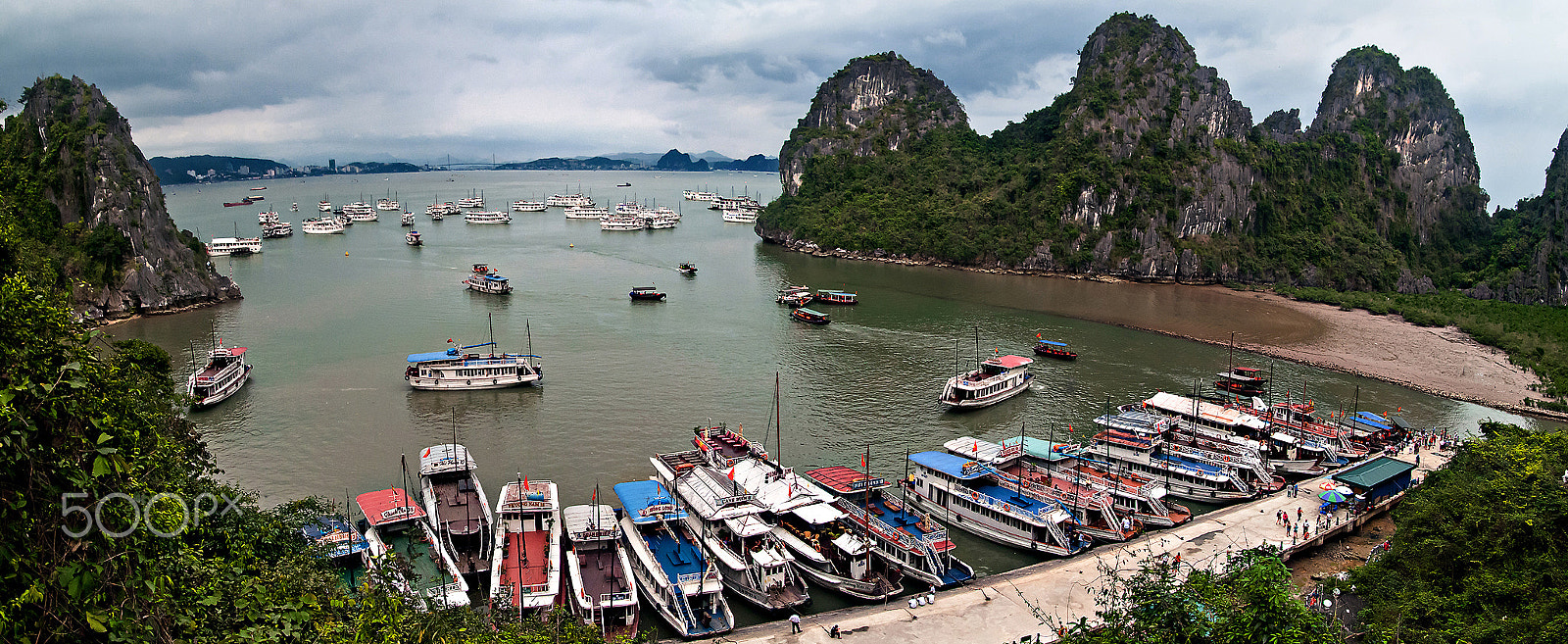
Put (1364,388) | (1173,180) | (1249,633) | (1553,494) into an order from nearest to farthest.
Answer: (1249,633) → (1553,494) → (1364,388) → (1173,180)

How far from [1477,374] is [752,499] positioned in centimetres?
3763

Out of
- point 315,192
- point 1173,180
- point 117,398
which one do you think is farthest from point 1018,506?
point 315,192

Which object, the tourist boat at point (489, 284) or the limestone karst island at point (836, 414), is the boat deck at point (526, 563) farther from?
the tourist boat at point (489, 284)

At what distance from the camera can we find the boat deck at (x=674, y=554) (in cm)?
1856

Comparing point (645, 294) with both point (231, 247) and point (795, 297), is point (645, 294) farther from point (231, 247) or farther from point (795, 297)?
point (231, 247)

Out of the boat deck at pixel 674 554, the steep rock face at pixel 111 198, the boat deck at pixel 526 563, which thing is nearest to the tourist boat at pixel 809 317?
the boat deck at pixel 674 554

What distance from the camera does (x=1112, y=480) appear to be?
78.9 ft

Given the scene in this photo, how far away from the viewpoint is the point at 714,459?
2455 cm

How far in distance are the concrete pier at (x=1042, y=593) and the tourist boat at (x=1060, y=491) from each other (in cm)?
62

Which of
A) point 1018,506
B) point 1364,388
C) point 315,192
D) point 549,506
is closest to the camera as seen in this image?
point 549,506

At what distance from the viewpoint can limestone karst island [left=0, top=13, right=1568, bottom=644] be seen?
9203 mm

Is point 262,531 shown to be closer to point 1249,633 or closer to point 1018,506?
point 1249,633

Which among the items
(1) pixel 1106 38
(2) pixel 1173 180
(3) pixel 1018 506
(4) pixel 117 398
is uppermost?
(1) pixel 1106 38

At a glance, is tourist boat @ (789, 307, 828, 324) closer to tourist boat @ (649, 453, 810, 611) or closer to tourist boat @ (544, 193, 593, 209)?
tourist boat @ (649, 453, 810, 611)
